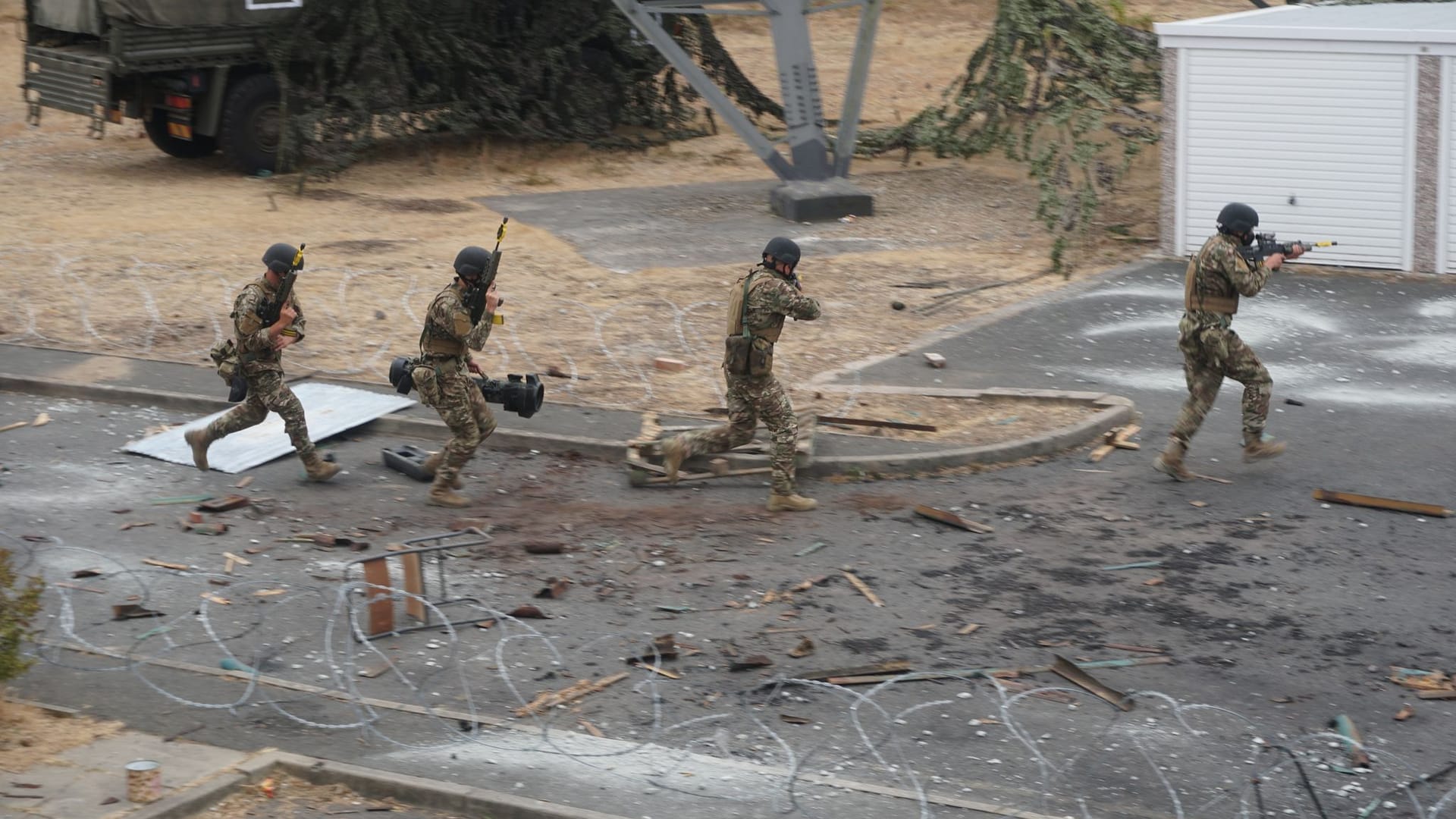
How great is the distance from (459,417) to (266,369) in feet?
4.36

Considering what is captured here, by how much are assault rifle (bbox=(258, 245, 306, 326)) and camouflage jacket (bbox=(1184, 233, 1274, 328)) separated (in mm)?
5526

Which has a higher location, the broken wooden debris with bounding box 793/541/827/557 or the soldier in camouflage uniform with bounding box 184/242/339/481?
the soldier in camouflage uniform with bounding box 184/242/339/481

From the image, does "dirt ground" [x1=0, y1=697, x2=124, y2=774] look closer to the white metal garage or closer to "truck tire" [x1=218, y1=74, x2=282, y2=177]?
the white metal garage

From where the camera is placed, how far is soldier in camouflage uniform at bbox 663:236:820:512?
9.78 m

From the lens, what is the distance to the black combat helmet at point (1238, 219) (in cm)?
1021

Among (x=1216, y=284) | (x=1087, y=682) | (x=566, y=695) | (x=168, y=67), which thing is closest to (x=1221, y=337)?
(x=1216, y=284)

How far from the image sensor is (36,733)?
259 inches

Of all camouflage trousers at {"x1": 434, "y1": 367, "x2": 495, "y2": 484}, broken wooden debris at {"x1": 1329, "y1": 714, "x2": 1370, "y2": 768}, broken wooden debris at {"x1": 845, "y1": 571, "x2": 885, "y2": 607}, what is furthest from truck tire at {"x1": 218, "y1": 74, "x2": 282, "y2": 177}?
broken wooden debris at {"x1": 1329, "y1": 714, "x2": 1370, "y2": 768}

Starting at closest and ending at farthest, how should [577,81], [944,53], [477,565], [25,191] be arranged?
[477,565], [25,191], [577,81], [944,53]

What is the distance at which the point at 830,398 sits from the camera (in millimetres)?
12039

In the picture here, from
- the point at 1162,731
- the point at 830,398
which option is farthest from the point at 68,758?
the point at 830,398

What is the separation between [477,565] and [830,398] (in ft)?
12.4

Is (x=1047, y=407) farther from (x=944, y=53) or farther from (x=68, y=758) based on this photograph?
(x=944, y=53)

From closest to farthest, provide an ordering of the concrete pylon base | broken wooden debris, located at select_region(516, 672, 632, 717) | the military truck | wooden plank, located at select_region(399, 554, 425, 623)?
broken wooden debris, located at select_region(516, 672, 632, 717) < wooden plank, located at select_region(399, 554, 425, 623) < the concrete pylon base < the military truck
